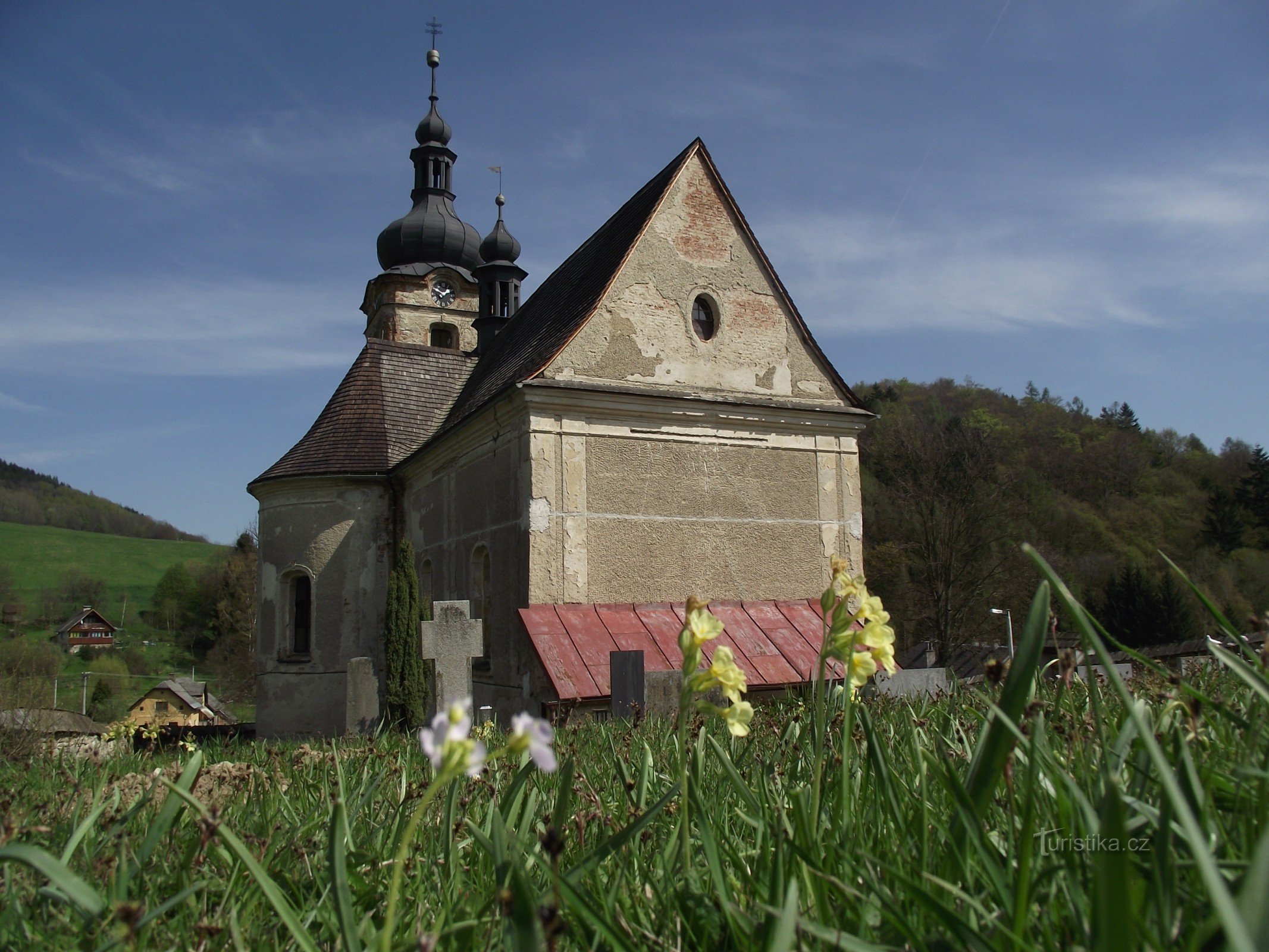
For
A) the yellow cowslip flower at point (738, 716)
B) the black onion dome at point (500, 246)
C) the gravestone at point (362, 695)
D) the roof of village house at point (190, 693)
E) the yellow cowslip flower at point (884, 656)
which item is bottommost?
the roof of village house at point (190, 693)

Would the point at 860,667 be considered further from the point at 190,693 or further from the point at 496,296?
the point at 190,693

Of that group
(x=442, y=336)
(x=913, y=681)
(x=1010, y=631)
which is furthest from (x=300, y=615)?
(x=1010, y=631)

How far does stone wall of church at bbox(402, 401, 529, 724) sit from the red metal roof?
791 mm

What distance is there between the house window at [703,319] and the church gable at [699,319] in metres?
0.01

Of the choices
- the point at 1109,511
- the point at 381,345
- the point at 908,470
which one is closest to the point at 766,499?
the point at 381,345

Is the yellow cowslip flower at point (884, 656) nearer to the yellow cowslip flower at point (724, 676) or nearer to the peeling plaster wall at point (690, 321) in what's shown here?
the yellow cowslip flower at point (724, 676)

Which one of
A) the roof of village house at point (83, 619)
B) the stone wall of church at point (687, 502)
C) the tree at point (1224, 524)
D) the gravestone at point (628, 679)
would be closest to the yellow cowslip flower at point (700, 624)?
the gravestone at point (628, 679)

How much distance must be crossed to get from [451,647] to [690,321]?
795cm

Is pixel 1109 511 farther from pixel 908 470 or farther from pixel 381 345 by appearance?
pixel 381 345

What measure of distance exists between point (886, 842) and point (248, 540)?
224 feet

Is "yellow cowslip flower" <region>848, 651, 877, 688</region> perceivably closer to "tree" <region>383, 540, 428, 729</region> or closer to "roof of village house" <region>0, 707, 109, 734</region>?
"roof of village house" <region>0, 707, 109, 734</region>

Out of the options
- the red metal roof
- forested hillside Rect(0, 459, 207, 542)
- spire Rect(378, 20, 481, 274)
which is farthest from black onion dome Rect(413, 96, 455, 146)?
forested hillside Rect(0, 459, 207, 542)

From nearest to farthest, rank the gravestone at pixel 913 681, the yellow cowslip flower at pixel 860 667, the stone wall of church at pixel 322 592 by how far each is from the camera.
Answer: the yellow cowslip flower at pixel 860 667 → the gravestone at pixel 913 681 → the stone wall of church at pixel 322 592

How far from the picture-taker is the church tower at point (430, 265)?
2845 cm
